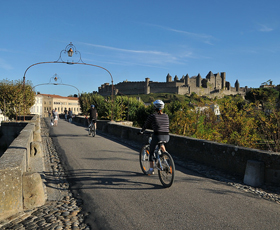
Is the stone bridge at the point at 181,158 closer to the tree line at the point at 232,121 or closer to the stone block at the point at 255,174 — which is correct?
the stone block at the point at 255,174

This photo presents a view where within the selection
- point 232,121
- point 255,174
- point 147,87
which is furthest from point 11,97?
point 147,87

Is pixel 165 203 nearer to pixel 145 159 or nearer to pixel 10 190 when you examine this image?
pixel 145 159

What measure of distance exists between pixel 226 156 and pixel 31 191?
15.0 feet

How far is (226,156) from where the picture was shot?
6613 mm

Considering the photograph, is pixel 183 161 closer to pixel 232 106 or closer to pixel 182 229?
pixel 182 229

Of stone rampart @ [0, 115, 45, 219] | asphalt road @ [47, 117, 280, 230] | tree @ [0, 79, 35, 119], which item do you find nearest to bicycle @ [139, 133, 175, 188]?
asphalt road @ [47, 117, 280, 230]

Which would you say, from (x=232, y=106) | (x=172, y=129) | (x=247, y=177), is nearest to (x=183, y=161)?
(x=247, y=177)

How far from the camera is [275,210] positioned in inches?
161

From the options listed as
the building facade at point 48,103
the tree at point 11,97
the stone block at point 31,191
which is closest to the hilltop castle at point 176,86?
the building facade at point 48,103

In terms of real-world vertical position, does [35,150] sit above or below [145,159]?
below

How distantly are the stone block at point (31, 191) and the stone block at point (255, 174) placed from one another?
4108mm

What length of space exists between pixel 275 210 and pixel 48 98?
4922 inches

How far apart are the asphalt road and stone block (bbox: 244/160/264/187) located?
53cm

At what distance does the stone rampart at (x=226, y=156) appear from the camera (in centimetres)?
545
